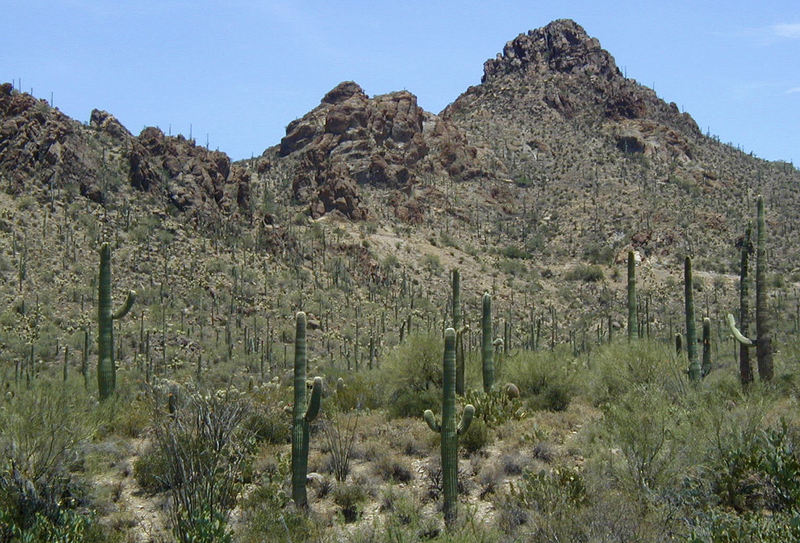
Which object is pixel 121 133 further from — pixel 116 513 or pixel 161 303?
pixel 116 513

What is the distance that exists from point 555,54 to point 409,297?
56800mm

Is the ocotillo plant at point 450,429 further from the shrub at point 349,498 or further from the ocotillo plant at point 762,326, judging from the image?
the ocotillo plant at point 762,326

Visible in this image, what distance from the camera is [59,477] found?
1073cm

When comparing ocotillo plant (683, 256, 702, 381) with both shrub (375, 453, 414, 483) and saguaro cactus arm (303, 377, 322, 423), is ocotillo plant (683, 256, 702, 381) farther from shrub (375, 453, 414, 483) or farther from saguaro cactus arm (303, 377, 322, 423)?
saguaro cactus arm (303, 377, 322, 423)

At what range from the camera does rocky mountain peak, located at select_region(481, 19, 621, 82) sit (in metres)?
95.3

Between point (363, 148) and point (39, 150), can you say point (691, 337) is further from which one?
point (363, 148)

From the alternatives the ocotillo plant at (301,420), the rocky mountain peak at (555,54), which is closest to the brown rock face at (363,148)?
the rocky mountain peak at (555,54)

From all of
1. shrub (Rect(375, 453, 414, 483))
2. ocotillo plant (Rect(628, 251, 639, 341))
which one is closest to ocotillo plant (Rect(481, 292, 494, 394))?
ocotillo plant (Rect(628, 251, 639, 341))

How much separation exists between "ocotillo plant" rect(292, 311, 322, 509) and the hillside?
1.34 feet

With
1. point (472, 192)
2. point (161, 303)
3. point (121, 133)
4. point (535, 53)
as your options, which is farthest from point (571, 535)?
point (535, 53)

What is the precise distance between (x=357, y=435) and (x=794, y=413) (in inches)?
321

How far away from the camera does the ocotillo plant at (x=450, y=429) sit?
38.2ft

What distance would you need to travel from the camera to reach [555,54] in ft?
319

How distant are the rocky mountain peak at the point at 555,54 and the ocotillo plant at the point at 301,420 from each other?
8853 cm
